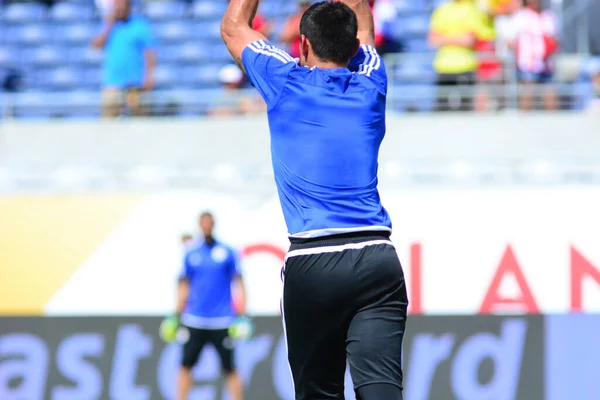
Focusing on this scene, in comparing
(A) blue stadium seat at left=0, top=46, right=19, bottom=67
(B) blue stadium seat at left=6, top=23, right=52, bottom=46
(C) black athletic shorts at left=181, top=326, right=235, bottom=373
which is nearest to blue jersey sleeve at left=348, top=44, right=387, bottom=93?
(C) black athletic shorts at left=181, top=326, right=235, bottom=373

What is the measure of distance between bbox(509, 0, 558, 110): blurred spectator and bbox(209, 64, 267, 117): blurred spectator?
2537mm

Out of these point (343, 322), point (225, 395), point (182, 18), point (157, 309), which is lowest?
point (225, 395)

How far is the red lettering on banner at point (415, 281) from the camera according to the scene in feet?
32.9

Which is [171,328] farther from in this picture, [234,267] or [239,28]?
[239,28]

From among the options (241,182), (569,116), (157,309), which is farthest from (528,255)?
(157,309)

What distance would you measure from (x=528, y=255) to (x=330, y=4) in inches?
244

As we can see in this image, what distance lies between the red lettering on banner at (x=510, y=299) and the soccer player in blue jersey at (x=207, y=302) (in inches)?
86.4

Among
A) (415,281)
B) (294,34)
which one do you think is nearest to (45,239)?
(294,34)

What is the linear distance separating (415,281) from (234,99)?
2716 mm

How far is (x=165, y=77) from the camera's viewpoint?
1362 centimetres

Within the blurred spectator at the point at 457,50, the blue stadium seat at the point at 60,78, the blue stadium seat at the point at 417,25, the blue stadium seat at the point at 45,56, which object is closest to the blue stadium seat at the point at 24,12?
the blue stadium seat at the point at 45,56

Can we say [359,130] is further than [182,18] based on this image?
No

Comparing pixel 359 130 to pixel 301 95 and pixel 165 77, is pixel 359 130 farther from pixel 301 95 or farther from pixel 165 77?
pixel 165 77

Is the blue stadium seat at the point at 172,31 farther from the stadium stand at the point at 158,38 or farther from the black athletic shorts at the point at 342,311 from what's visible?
the black athletic shorts at the point at 342,311
